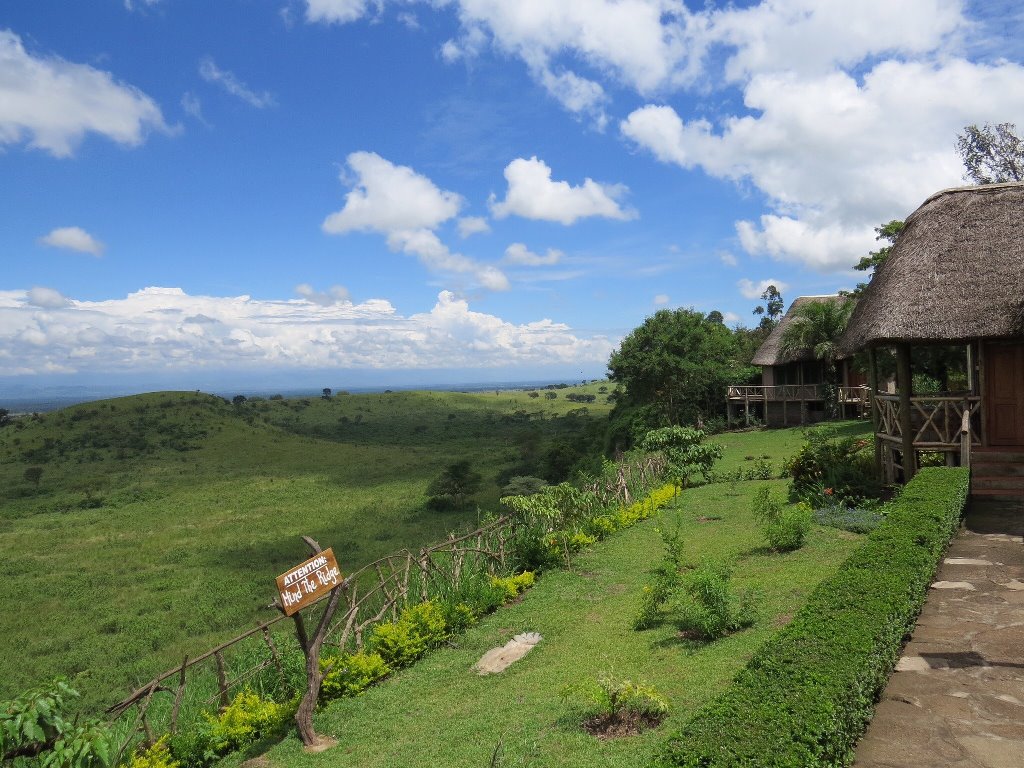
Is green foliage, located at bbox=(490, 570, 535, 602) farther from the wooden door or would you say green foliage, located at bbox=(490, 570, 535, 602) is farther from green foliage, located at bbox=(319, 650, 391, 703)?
the wooden door

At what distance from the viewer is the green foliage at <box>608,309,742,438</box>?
106ft

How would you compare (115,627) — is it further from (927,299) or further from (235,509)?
(927,299)

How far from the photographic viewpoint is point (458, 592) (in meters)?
10.2

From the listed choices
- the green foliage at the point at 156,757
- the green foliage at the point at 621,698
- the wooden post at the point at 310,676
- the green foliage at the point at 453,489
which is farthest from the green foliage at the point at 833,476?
the green foliage at the point at 453,489

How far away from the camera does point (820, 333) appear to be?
96.8 feet

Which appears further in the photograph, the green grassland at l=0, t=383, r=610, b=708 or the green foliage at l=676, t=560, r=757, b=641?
the green grassland at l=0, t=383, r=610, b=708

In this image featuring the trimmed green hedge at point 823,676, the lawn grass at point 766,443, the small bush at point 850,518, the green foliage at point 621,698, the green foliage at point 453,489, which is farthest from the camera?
the green foliage at point 453,489

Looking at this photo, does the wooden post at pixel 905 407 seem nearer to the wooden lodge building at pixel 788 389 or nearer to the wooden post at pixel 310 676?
the wooden post at pixel 310 676

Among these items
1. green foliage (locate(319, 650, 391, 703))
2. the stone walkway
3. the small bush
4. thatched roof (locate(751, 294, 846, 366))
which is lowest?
green foliage (locate(319, 650, 391, 703))

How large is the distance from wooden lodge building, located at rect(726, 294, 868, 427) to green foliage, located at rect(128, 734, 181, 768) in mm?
27916

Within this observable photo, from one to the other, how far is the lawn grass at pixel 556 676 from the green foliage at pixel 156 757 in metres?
0.74

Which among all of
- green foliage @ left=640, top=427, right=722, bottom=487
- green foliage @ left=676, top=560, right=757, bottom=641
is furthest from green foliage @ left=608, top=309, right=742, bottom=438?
green foliage @ left=676, top=560, right=757, bottom=641

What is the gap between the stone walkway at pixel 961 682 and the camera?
3.93 meters

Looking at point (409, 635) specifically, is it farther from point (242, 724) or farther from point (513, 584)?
point (513, 584)
